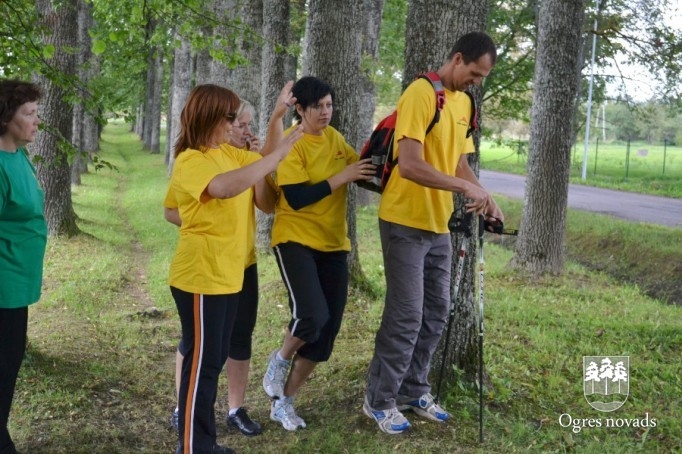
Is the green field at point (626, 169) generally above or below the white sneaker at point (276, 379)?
above

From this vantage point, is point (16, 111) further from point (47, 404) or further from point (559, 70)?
point (559, 70)

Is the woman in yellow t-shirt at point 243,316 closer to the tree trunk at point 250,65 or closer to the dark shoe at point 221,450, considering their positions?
the dark shoe at point 221,450

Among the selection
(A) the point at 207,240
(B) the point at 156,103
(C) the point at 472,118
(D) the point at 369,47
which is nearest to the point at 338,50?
(C) the point at 472,118

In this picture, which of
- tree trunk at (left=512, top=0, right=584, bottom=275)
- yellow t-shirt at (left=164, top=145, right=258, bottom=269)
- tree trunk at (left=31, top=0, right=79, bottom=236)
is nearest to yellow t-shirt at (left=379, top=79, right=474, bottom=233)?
yellow t-shirt at (left=164, top=145, right=258, bottom=269)

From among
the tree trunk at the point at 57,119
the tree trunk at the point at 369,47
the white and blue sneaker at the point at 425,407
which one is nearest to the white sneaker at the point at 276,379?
the white and blue sneaker at the point at 425,407

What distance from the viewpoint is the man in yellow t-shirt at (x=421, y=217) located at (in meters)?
4.08

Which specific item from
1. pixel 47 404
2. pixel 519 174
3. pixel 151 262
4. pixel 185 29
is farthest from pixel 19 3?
pixel 519 174

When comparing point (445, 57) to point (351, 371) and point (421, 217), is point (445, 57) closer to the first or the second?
point (421, 217)

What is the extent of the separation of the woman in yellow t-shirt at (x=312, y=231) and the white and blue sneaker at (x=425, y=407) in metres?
0.58

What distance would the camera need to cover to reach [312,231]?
4.54 m

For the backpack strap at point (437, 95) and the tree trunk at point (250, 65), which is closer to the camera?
the backpack strap at point (437, 95)

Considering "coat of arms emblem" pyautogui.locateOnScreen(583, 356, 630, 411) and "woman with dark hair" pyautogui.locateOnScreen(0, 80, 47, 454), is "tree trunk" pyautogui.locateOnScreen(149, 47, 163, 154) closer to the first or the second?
"coat of arms emblem" pyautogui.locateOnScreen(583, 356, 630, 411)

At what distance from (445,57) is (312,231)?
1.52 metres

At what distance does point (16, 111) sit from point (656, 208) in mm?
17887
